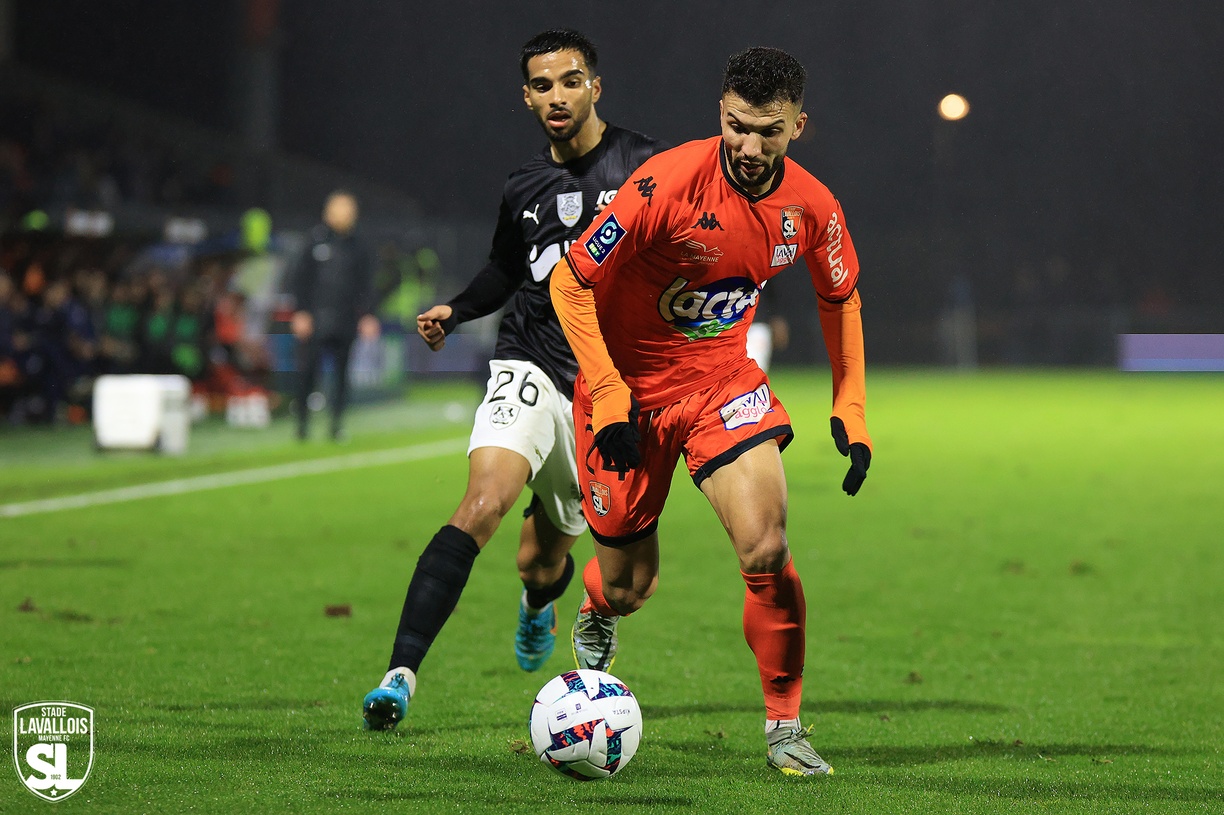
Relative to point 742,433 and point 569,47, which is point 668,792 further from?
point 569,47

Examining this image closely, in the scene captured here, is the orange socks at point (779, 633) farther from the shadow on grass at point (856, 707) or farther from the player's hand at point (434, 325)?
the player's hand at point (434, 325)

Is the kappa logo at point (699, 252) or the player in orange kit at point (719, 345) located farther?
the kappa logo at point (699, 252)

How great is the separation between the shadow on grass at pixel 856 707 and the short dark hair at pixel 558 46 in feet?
7.64

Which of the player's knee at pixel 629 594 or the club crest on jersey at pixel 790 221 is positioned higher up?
the club crest on jersey at pixel 790 221

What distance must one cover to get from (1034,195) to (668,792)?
33.6 meters

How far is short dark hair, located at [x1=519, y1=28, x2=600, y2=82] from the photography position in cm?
492

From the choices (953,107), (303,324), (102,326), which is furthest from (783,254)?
(102,326)

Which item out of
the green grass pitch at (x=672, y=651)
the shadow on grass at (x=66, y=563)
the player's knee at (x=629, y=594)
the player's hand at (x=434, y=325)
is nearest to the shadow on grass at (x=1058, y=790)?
the green grass pitch at (x=672, y=651)

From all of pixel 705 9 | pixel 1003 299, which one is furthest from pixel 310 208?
pixel 1003 299

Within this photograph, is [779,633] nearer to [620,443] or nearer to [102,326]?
[620,443]

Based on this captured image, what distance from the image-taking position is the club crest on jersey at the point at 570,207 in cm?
502

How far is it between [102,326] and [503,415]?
13.0 metres

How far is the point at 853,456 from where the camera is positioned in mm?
4270

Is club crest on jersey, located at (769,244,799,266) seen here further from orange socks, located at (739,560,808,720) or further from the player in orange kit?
orange socks, located at (739,560,808,720)
